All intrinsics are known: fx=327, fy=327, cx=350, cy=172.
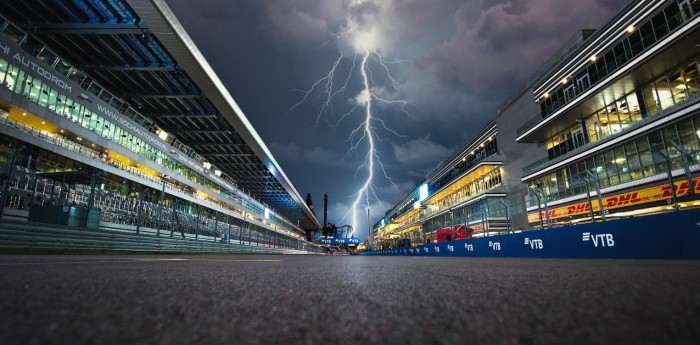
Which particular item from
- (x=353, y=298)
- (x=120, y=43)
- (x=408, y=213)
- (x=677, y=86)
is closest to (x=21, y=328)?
(x=353, y=298)

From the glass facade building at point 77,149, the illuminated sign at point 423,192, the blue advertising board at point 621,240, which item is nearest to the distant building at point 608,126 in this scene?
the blue advertising board at point 621,240

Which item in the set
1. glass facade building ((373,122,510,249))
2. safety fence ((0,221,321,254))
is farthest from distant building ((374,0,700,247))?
safety fence ((0,221,321,254))

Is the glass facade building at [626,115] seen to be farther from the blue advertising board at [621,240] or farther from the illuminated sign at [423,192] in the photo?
the illuminated sign at [423,192]

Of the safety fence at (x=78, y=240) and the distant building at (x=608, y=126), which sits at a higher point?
the distant building at (x=608, y=126)

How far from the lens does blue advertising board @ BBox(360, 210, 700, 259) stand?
6430mm

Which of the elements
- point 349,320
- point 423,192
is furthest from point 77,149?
point 423,192

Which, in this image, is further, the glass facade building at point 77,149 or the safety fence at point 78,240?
the glass facade building at point 77,149

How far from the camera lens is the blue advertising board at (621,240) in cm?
643

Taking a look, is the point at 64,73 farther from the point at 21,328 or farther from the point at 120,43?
the point at 21,328

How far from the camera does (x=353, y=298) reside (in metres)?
1.11

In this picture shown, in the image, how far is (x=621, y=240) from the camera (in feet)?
25.3

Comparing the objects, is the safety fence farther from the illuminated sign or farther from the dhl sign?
the illuminated sign

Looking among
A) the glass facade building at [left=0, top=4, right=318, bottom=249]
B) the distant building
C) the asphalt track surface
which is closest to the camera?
the asphalt track surface

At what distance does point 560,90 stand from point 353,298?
29451mm
